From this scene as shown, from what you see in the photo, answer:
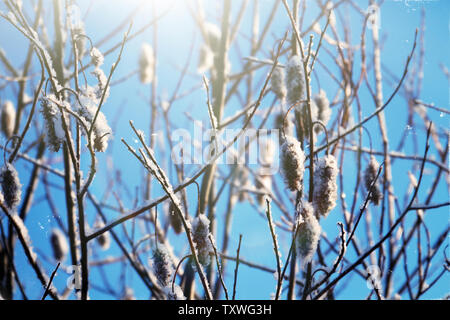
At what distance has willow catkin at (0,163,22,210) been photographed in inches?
36.3

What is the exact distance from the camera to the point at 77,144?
33.6 inches

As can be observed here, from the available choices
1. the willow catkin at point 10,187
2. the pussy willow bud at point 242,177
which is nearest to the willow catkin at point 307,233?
the willow catkin at point 10,187

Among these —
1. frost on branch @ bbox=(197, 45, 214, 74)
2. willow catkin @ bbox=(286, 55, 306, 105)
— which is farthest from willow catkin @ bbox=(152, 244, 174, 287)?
frost on branch @ bbox=(197, 45, 214, 74)

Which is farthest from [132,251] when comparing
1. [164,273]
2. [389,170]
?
[389,170]

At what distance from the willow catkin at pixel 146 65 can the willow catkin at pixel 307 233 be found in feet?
3.30

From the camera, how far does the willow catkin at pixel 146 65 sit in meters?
1.66

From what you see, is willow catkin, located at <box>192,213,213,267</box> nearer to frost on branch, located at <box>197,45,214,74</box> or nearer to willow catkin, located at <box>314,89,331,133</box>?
willow catkin, located at <box>314,89,331,133</box>

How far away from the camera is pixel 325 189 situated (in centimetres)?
90

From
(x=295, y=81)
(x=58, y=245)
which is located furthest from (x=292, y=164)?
(x=58, y=245)

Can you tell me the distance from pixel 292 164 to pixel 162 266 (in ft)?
1.15

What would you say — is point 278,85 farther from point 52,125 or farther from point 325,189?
point 52,125

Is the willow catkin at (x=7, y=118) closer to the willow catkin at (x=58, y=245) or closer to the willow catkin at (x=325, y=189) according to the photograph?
the willow catkin at (x=58, y=245)
